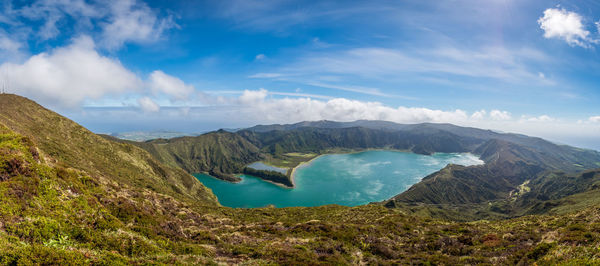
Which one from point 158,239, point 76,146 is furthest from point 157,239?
point 76,146

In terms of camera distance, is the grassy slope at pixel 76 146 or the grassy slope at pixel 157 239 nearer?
the grassy slope at pixel 157 239

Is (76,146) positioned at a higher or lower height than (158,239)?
higher

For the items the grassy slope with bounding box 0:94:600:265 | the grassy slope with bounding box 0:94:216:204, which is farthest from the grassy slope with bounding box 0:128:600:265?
the grassy slope with bounding box 0:94:216:204

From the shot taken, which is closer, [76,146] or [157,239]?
[157,239]

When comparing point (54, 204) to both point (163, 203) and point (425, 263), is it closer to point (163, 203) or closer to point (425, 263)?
point (163, 203)

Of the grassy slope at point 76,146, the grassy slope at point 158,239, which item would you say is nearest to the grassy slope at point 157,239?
the grassy slope at point 158,239

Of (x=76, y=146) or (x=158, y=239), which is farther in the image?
(x=76, y=146)

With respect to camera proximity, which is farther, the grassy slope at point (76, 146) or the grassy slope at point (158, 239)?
the grassy slope at point (76, 146)

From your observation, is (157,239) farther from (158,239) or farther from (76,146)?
(76,146)

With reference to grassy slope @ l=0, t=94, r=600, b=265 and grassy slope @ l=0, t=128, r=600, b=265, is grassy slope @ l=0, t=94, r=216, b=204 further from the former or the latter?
grassy slope @ l=0, t=94, r=600, b=265

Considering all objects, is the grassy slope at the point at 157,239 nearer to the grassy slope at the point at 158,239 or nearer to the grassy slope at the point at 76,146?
the grassy slope at the point at 158,239

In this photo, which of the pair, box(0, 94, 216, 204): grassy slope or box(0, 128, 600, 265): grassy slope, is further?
box(0, 94, 216, 204): grassy slope
